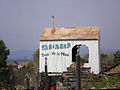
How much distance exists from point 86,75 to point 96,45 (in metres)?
10.7

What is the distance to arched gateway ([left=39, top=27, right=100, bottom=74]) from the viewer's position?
35.7 meters

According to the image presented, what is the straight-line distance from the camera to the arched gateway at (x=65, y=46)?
117 ft

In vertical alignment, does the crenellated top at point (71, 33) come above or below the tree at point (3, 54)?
above

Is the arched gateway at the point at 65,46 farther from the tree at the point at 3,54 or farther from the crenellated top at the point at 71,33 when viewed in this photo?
the tree at the point at 3,54

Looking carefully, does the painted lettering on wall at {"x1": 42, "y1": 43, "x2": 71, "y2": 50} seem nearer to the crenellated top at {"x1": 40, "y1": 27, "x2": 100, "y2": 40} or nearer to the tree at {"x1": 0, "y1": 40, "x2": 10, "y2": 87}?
the crenellated top at {"x1": 40, "y1": 27, "x2": 100, "y2": 40}

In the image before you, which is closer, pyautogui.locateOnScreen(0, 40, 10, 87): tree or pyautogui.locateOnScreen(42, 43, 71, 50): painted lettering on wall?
pyautogui.locateOnScreen(42, 43, 71, 50): painted lettering on wall

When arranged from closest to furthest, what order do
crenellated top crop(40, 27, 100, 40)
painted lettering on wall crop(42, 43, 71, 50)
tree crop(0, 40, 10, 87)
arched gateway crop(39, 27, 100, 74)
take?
Answer: arched gateway crop(39, 27, 100, 74), crenellated top crop(40, 27, 100, 40), painted lettering on wall crop(42, 43, 71, 50), tree crop(0, 40, 10, 87)

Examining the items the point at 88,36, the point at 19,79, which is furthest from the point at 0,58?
the point at 88,36

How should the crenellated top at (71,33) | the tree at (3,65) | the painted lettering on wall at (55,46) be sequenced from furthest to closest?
1. the tree at (3,65)
2. the painted lettering on wall at (55,46)
3. the crenellated top at (71,33)

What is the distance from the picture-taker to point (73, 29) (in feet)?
124

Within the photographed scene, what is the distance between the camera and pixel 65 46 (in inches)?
1446

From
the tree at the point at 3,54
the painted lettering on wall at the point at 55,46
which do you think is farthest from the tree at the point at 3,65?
the painted lettering on wall at the point at 55,46

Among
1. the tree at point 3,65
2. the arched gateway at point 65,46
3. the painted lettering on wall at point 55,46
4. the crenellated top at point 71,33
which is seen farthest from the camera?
the tree at point 3,65

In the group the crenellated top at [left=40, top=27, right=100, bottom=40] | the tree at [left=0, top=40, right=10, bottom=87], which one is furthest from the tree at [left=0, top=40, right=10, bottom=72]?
the crenellated top at [left=40, top=27, right=100, bottom=40]
